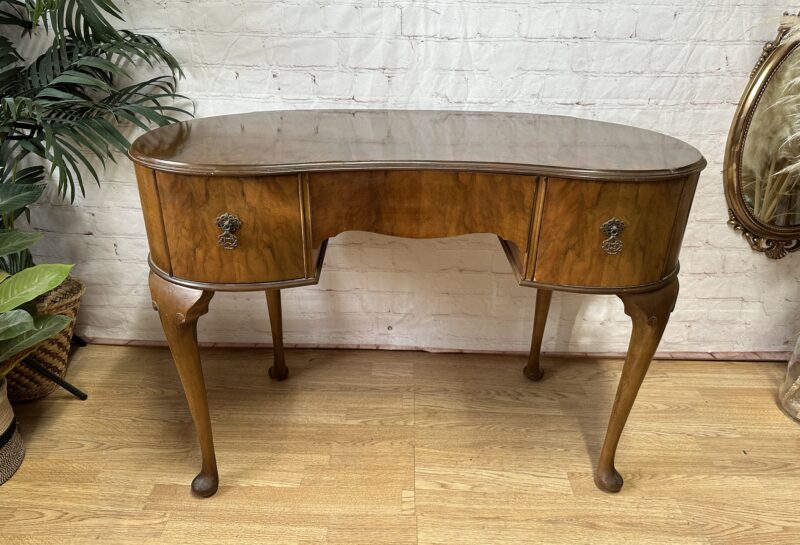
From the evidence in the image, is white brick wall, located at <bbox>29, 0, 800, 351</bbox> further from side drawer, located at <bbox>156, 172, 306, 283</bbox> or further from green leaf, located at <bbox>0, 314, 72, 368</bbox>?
side drawer, located at <bbox>156, 172, 306, 283</bbox>

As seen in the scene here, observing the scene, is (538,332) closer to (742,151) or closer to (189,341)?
(742,151)

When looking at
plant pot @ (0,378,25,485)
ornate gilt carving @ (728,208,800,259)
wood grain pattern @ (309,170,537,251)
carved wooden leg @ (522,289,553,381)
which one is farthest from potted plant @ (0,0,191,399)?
ornate gilt carving @ (728,208,800,259)

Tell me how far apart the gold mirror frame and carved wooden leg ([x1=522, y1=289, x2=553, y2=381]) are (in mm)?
640

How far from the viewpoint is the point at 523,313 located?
1892 millimetres

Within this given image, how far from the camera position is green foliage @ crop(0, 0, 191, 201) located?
1.34 meters

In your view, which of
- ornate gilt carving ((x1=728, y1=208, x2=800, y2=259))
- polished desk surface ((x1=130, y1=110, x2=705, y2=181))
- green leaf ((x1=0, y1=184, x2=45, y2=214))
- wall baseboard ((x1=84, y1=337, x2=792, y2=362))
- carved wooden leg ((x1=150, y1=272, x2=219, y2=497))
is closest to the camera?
Result: polished desk surface ((x1=130, y1=110, x2=705, y2=181))

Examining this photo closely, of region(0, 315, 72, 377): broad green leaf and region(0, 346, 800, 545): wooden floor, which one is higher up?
region(0, 315, 72, 377): broad green leaf

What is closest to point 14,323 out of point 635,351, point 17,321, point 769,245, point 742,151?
point 17,321

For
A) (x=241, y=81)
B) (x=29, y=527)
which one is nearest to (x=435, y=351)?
(x=241, y=81)

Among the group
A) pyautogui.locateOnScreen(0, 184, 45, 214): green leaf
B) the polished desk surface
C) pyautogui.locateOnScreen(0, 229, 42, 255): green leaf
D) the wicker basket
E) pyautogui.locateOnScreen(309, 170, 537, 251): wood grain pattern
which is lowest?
the wicker basket

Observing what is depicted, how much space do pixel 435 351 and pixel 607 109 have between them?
97 centimetres

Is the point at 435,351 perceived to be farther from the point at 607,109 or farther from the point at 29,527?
the point at 29,527

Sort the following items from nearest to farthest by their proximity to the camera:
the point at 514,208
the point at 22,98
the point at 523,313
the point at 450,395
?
1. the point at 514,208
2. the point at 22,98
3. the point at 450,395
4. the point at 523,313

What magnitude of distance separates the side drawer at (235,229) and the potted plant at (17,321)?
37 cm
